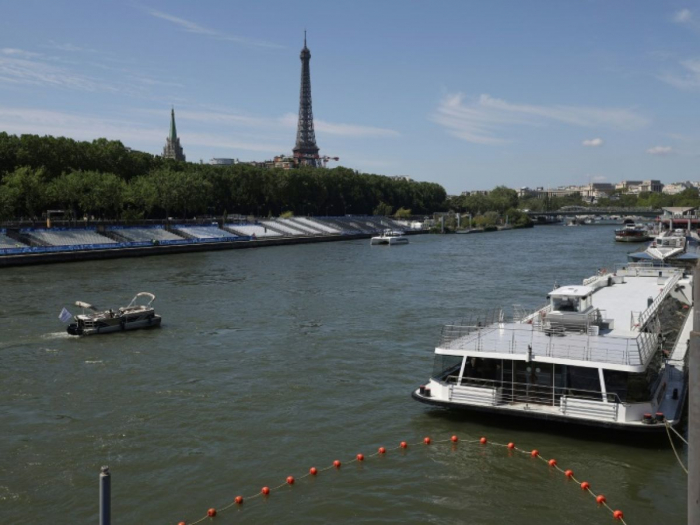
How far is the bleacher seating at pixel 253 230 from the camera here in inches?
3649

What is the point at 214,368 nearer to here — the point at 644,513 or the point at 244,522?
the point at 244,522

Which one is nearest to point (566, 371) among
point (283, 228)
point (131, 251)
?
point (131, 251)

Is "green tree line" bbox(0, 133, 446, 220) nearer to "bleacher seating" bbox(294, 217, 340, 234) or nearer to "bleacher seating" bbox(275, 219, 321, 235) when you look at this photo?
"bleacher seating" bbox(294, 217, 340, 234)

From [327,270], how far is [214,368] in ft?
112

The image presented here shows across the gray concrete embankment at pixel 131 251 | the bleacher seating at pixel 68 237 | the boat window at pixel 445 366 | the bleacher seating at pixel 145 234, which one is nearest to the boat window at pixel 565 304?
the boat window at pixel 445 366

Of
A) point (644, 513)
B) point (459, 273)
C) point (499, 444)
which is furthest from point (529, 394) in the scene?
point (459, 273)

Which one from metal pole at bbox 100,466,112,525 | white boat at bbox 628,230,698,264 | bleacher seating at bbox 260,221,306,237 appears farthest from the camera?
bleacher seating at bbox 260,221,306,237

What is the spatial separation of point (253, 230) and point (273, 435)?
8082cm

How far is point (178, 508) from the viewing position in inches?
483

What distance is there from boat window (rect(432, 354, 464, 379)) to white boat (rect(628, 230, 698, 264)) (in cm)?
3261

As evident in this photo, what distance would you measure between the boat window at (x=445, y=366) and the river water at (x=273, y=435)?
0.97 m

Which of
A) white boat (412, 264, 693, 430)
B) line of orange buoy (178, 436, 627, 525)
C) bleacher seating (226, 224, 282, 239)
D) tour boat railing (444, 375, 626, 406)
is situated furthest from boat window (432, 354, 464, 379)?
bleacher seating (226, 224, 282, 239)

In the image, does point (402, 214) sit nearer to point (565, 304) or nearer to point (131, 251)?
point (131, 251)

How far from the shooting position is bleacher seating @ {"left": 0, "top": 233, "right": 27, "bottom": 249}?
2292 inches
